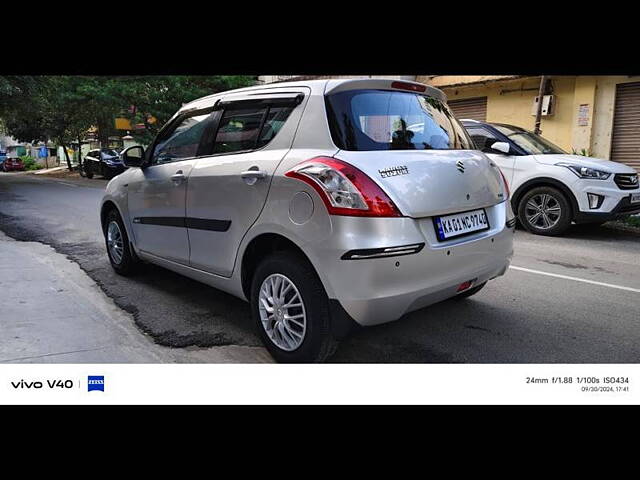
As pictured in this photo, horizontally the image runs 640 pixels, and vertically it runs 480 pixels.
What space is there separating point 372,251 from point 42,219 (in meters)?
7.24

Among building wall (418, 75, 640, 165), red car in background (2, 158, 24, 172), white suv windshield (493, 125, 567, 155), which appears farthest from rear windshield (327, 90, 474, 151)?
red car in background (2, 158, 24, 172)

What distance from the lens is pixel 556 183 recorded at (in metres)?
6.22

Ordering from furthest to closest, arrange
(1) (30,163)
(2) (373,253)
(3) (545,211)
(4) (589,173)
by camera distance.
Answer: (1) (30,163)
(3) (545,211)
(4) (589,173)
(2) (373,253)

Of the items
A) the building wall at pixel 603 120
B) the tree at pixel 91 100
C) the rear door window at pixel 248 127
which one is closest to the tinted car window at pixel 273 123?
the rear door window at pixel 248 127

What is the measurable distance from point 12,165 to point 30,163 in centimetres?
84

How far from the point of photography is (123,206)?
418 centimetres

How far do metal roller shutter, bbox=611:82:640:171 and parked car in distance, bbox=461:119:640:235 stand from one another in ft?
10.3

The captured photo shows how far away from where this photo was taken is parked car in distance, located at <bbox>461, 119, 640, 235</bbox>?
5.93 meters

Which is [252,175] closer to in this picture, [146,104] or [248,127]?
[248,127]

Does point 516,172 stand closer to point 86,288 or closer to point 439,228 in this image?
point 439,228

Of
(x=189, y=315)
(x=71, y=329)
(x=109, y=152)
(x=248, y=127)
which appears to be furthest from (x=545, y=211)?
(x=109, y=152)

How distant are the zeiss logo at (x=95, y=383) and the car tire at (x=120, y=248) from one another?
2288 mm

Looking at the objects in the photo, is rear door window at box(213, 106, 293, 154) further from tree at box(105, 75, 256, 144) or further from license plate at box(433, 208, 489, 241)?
tree at box(105, 75, 256, 144)

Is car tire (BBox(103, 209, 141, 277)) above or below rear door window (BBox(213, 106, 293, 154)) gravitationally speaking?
below
